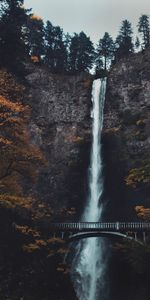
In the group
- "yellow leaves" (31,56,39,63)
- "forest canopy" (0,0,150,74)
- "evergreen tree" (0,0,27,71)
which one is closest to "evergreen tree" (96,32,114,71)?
"forest canopy" (0,0,150,74)

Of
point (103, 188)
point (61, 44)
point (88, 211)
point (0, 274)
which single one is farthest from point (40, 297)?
point (61, 44)

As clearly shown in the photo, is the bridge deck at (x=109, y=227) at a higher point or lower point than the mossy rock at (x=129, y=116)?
lower

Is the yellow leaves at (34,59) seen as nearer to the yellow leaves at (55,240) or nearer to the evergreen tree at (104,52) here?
the evergreen tree at (104,52)

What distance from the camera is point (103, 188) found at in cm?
5028

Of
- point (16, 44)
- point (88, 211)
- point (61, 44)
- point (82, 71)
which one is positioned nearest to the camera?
point (16, 44)

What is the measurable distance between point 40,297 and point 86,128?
34054 mm

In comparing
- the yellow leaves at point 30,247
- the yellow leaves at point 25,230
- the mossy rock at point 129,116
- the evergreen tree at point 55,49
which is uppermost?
the evergreen tree at point 55,49

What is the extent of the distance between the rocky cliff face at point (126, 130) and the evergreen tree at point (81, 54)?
7.92m

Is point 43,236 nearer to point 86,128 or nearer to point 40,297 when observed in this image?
point 40,297

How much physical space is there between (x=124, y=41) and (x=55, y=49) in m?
12.2

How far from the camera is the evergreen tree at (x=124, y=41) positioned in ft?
244

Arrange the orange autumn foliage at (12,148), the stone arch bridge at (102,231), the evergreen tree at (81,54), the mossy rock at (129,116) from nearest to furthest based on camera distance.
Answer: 1. the orange autumn foliage at (12,148)
2. the stone arch bridge at (102,231)
3. the mossy rock at (129,116)
4. the evergreen tree at (81,54)

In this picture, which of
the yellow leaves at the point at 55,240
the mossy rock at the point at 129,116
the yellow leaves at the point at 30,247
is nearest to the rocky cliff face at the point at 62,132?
the mossy rock at the point at 129,116

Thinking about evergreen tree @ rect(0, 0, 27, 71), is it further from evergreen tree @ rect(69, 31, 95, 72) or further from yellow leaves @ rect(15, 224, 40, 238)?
evergreen tree @ rect(69, 31, 95, 72)
